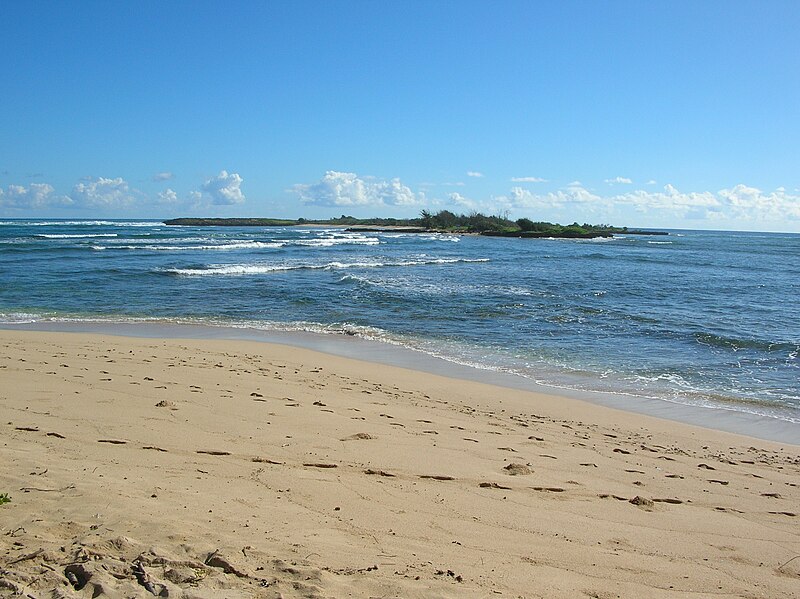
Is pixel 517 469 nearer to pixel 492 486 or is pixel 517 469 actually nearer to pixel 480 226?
pixel 492 486

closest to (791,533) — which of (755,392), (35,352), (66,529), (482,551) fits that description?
(482,551)

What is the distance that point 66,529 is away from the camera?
3.36 meters

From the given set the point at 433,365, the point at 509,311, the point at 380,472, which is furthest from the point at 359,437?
the point at 509,311

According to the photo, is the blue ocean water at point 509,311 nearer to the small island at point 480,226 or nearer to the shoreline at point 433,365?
the shoreline at point 433,365

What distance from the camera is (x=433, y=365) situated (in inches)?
429

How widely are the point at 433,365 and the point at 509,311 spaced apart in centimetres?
710

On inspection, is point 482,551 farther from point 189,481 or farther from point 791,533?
point 791,533

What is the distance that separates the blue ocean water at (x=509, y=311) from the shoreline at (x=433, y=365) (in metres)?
0.38

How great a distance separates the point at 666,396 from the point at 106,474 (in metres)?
8.20

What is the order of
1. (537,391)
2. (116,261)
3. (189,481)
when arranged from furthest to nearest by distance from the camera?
1. (116,261)
2. (537,391)
3. (189,481)

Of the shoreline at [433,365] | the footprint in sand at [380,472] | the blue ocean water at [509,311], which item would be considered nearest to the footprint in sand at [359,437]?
the footprint in sand at [380,472]

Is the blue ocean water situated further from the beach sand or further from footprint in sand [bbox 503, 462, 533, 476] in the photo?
footprint in sand [bbox 503, 462, 533, 476]

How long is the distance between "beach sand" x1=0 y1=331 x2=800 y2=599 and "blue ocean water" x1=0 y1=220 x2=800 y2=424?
10.3 feet

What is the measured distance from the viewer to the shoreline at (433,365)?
7.98 m
